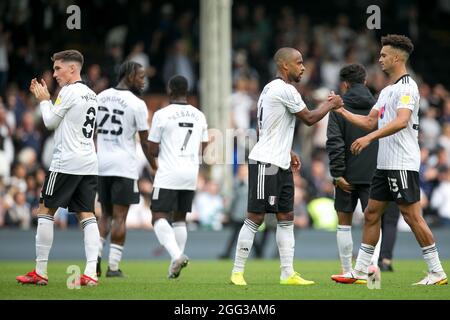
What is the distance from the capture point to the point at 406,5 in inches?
1136

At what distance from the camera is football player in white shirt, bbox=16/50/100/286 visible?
37.1 feet

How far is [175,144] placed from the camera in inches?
533

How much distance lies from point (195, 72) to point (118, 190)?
13136mm

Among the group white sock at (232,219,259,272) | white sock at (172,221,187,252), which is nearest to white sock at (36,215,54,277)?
white sock at (232,219,259,272)

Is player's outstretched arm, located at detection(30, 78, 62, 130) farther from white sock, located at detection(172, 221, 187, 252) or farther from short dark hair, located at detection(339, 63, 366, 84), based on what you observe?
short dark hair, located at detection(339, 63, 366, 84)

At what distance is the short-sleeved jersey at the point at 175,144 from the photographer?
13.5 m

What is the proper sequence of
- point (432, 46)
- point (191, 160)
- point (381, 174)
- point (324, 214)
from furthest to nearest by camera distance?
point (432, 46) < point (324, 214) < point (191, 160) < point (381, 174)

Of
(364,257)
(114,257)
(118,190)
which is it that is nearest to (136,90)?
(118,190)

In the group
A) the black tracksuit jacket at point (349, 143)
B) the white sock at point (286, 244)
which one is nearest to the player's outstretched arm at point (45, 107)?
the white sock at point (286, 244)

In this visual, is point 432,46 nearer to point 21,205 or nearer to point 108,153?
point 21,205

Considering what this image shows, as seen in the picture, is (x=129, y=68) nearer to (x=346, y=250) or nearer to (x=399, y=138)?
(x=346, y=250)

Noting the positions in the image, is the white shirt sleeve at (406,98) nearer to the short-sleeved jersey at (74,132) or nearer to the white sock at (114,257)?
the short-sleeved jersey at (74,132)
